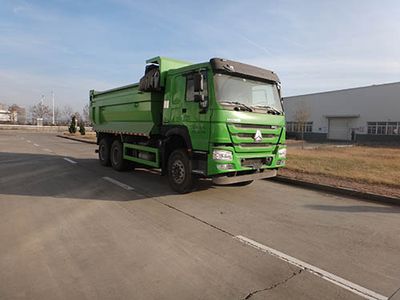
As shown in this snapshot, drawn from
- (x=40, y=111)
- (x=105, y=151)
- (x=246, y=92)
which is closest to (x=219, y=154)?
(x=246, y=92)

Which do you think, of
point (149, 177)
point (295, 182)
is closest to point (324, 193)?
point (295, 182)

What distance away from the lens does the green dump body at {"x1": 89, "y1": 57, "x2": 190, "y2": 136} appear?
9.20m

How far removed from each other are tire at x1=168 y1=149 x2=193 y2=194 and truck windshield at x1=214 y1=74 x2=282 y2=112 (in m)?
1.71

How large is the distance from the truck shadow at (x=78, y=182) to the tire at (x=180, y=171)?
264 mm

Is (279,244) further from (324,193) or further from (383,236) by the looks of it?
(324,193)

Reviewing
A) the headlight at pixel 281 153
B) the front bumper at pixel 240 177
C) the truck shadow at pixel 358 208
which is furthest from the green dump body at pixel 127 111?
the truck shadow at pixel 358 208

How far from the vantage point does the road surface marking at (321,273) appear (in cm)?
351

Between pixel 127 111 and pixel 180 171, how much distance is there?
3.84 meters

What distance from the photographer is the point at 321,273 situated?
A: 3953 millimetres

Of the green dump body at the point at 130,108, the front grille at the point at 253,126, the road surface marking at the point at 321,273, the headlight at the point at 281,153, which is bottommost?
the road surface marking at the point at 321,273

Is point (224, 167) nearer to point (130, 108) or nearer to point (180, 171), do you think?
point (180, 171)

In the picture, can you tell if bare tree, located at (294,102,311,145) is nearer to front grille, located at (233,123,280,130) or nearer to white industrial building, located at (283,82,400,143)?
white industrial building, located at (283,82,400,143)

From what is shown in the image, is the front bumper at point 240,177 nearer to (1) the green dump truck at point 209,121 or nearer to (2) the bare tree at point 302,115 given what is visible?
(1) the green dump truck at point 209,121

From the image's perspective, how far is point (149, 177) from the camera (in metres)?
10.4
